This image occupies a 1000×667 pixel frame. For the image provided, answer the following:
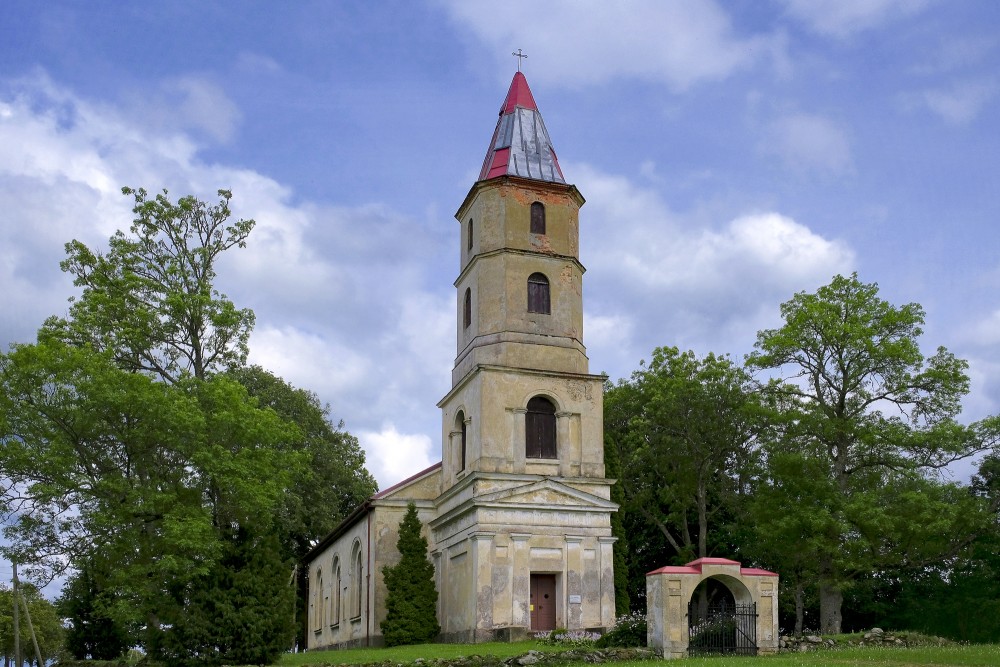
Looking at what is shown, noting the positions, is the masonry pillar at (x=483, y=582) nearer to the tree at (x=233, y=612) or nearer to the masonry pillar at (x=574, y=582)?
the masonry pillar at (x=574, y=582)

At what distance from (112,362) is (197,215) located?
5.81 meters

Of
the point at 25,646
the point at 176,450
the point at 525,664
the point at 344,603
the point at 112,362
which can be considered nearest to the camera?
the point at 525,664

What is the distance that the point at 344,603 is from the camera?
139ft

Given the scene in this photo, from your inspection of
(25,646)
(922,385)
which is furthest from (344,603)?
(25,646)

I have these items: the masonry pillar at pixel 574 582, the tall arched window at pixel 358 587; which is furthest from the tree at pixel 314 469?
the masonry pillar at pixel 574 582

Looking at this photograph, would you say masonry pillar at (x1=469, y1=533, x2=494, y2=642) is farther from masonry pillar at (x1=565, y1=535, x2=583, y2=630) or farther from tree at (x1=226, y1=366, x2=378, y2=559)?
tree at (x1=226, y1=366, x2=378, y2=559)

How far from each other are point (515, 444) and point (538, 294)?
5541 millimetres

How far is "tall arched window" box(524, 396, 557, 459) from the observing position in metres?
33.7

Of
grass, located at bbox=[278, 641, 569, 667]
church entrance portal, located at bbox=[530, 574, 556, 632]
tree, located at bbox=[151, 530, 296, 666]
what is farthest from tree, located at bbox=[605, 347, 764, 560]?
tree, located at bbox=[151, 530, 296, 666]

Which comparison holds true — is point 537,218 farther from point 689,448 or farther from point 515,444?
point 689,448

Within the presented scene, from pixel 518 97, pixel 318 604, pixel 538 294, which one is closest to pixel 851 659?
pixel 538 294

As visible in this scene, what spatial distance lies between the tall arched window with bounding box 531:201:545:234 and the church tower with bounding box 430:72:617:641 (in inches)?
2.8

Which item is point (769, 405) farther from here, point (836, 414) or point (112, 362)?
point (112, 362)

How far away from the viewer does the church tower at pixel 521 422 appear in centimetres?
3173
